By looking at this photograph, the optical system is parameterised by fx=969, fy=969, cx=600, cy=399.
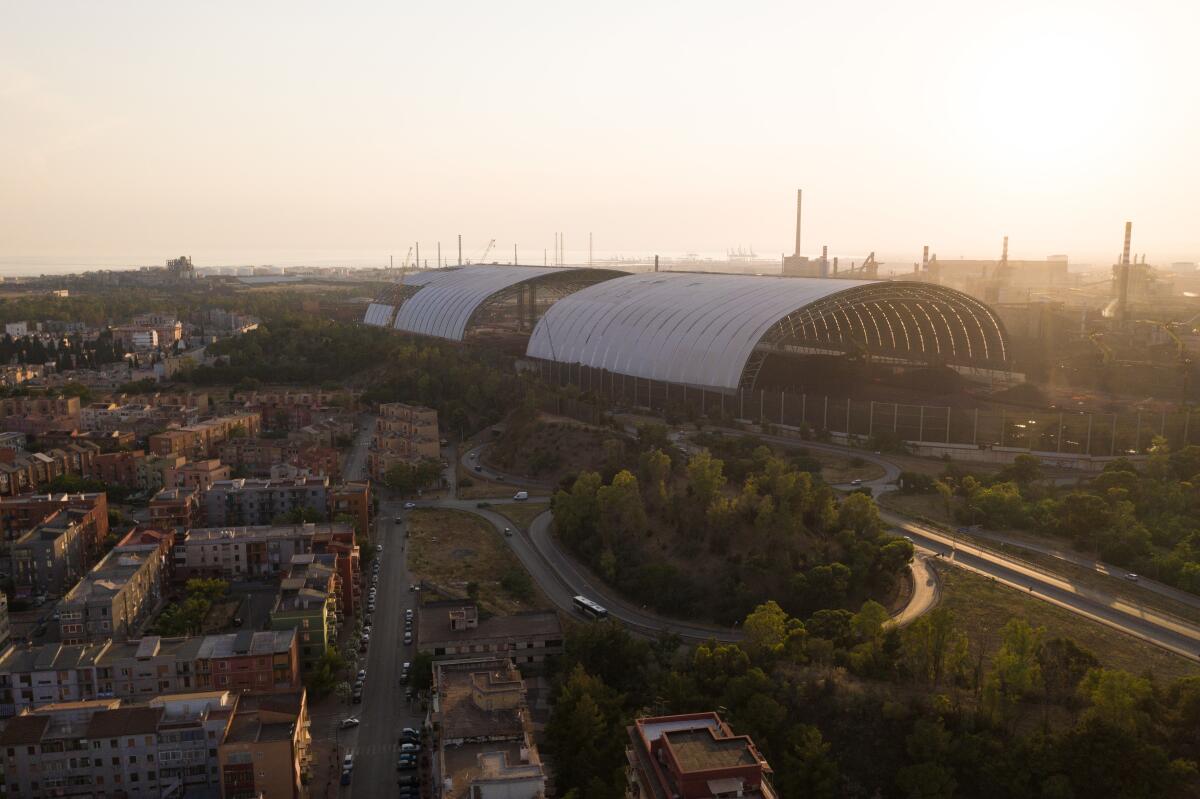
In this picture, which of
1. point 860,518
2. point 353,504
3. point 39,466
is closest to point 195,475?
point 39,466

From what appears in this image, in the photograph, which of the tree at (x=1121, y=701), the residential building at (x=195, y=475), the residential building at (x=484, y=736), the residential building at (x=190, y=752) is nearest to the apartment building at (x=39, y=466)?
the residential building at (x=195, y=475)

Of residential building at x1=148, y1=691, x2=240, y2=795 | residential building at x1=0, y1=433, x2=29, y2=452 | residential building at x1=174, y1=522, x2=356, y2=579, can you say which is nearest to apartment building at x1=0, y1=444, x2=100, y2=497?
residential building at x1=0, y1=433, x2=29, y2=452

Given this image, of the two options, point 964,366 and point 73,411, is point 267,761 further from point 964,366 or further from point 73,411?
point 964,366

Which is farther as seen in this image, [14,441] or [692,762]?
[14,441]

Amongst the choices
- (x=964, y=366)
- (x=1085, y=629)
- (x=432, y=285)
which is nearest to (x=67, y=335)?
(x=432, y=285)

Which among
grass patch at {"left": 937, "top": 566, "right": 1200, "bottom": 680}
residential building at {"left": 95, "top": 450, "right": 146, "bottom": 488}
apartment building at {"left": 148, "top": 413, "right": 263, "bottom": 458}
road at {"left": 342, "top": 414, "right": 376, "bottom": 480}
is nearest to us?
grass patch at {"left": 937, "top": 566, "right": 1200, "bottom": 680}

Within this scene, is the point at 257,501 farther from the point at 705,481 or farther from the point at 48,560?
the point at 705,481

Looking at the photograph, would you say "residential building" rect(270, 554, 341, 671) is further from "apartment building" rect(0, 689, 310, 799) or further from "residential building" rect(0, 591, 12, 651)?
"residential building" rect(0, 591, 12, 651)

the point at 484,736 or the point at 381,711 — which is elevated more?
the point at 484,736

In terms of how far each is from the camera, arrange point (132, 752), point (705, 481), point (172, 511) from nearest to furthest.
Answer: point (132, 752), point (705, 481), point (172, 511)
